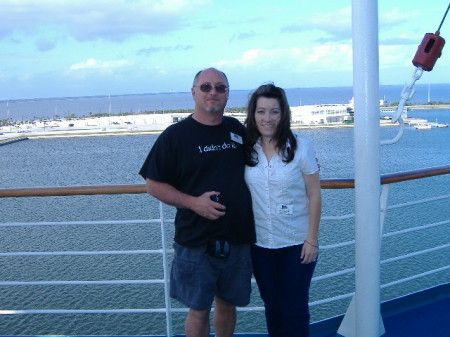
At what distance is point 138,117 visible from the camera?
52.7 metres

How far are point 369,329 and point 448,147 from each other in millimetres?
33330

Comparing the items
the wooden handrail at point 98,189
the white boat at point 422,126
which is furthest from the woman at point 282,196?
the white boat at point 422,126

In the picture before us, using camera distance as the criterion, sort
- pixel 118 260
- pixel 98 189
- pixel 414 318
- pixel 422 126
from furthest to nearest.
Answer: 1. pixel 422 126
2. pixel 118 260
3. pixel 414 318
4. pixel 98 189

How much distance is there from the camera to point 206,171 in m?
1.44

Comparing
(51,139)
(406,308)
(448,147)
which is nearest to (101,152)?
(51,139)

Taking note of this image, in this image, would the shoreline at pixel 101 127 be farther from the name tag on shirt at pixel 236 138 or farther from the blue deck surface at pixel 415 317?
the name tag on shirt at pixel 236 138

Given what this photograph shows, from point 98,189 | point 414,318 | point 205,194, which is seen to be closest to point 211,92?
point 205,194

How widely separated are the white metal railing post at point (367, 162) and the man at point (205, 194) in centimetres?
33

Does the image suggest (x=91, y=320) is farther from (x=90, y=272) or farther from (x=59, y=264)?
(x=59, y=264)

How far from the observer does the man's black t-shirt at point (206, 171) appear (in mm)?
1423

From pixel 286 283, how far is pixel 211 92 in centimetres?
60

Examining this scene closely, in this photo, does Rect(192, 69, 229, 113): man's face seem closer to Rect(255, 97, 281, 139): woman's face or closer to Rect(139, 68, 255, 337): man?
Rect(139, 68, 255, 337): man

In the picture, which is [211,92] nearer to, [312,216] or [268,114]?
[268,114]

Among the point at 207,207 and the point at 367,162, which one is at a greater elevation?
the point at 367,162
